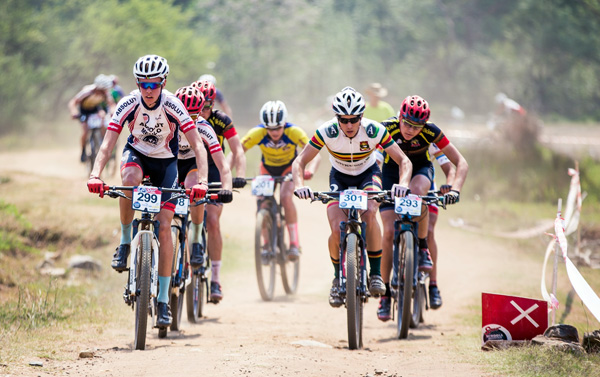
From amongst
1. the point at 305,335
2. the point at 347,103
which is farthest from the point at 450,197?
the point at 305,335

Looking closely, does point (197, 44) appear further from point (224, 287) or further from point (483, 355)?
Result: point (483, 355)

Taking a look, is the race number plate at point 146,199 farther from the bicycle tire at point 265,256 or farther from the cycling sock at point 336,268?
the bicycle tire at point 265,256

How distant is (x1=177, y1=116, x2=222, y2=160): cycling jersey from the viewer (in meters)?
7.94

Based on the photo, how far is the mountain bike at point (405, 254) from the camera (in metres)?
7.87

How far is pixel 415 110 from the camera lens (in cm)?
819

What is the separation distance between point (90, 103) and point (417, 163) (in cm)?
952

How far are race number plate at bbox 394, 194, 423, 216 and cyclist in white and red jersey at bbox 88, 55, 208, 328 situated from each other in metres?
1.92

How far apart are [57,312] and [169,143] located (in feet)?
8.31

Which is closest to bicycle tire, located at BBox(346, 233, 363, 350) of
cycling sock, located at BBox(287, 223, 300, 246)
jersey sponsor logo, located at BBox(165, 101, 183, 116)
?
jersey sponsor logo, located at BBox(165, 101, 183, 116)

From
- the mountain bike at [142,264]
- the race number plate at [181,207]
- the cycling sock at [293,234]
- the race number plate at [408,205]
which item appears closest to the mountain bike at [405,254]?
the race number plate at [408,205]

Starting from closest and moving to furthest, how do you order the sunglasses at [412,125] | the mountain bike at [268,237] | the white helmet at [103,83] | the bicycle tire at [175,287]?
1. the bicycle tire at [175,287]
2. the sunglasses at [412,125]
3. the mountain bike at [268,237]
4. the white helmet at [103,83]

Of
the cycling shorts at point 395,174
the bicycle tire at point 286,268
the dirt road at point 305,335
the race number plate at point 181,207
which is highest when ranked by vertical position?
the cycling shorts at point 395,174

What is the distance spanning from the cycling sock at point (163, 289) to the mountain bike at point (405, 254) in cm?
215

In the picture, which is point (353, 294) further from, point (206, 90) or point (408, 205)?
point (206, 90)
